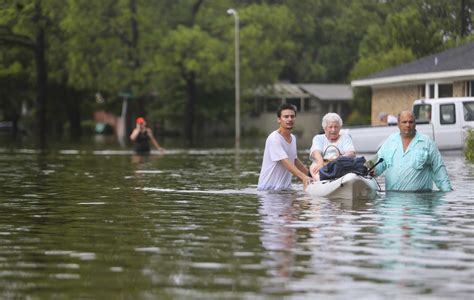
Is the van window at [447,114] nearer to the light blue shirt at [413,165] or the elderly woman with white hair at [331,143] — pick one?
the light blue shirt at [413,165]

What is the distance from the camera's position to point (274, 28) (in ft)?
282

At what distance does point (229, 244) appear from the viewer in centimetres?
1403

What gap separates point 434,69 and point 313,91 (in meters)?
54.3

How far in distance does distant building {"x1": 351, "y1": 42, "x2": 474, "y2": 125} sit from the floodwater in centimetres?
2792

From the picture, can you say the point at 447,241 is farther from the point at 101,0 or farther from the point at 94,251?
the point at 101,0

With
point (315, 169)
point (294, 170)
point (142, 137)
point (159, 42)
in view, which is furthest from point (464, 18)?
point (294, 170)

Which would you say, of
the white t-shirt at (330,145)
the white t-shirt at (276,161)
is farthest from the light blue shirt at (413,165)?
the white t-shirt at (276,161)

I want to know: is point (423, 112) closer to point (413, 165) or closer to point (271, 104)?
point (413, 165)

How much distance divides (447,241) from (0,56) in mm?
78381

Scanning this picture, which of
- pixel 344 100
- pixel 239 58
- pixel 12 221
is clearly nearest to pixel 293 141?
pixel 12 221

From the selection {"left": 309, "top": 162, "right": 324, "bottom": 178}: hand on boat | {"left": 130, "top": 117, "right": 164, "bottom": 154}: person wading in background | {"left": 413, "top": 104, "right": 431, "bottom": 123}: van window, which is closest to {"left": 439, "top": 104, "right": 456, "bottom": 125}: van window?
{"left": 413, "top": 104, "right": 431, "bottom": 123}: van window

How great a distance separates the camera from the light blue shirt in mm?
20297

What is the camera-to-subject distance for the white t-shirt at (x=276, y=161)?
21.1 metres

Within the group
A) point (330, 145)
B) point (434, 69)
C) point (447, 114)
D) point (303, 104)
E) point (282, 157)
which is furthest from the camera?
point (303, 104)
